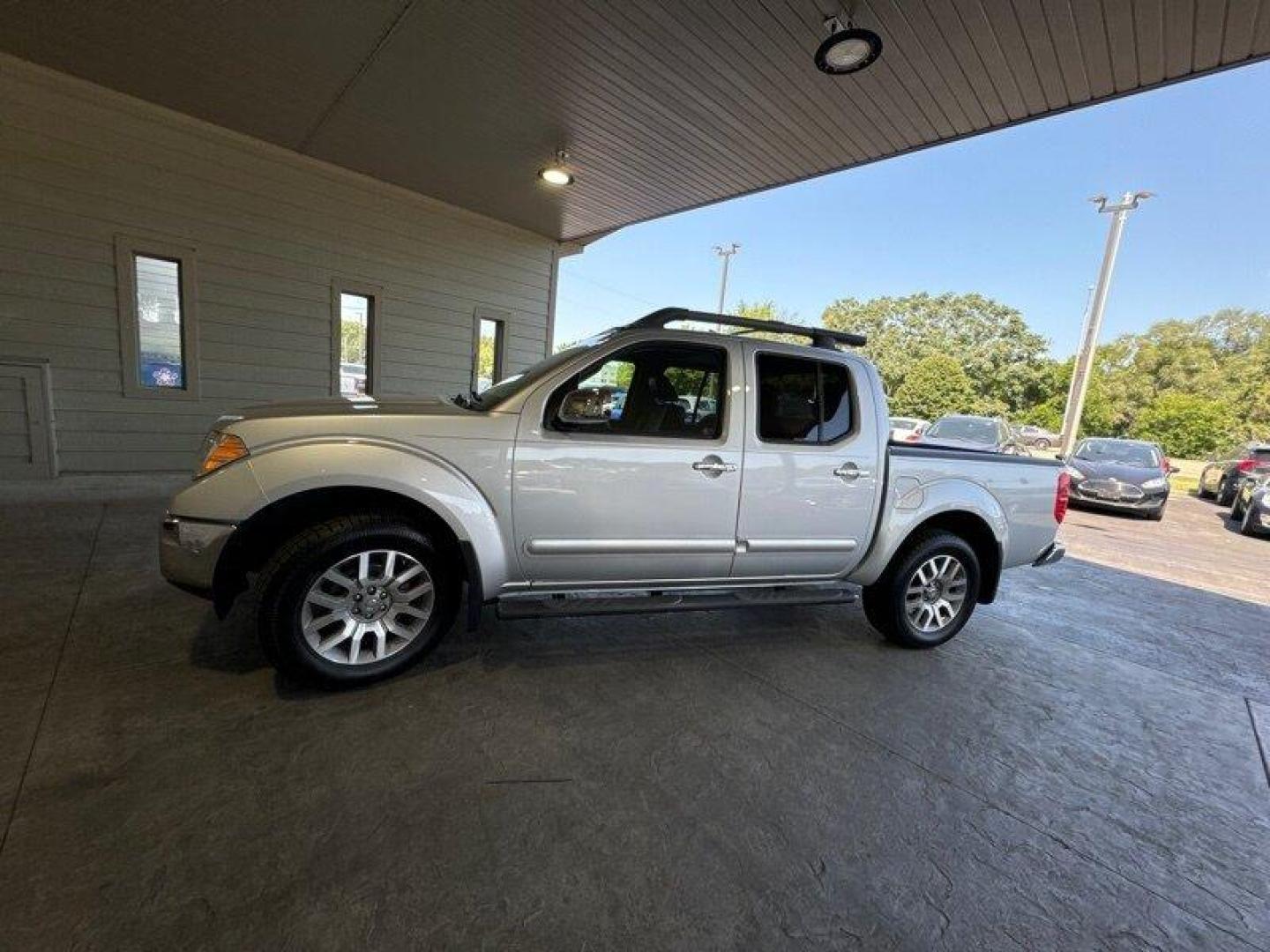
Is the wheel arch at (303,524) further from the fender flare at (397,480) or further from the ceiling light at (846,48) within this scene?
the ceiling light at (846,48)

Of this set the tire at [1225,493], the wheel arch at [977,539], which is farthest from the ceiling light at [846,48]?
the tire at [1225,493]

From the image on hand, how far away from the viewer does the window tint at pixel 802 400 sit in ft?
10.8

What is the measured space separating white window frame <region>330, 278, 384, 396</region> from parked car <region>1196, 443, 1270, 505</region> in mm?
17355

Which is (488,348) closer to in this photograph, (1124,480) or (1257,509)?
(1124,480)

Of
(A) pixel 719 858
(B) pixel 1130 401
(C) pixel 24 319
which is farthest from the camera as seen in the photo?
(B) pixel 1130 401

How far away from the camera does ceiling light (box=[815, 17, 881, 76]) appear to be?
138 inches

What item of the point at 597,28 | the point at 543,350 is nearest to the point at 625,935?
the point at 597,28

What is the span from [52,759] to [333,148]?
641 cm

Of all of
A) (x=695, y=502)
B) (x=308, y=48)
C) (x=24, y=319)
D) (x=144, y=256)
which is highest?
(x=308, y=48)

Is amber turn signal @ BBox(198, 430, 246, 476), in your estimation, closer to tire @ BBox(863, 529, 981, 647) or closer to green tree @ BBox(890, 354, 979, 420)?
tire @ BBox(863, 529, 981, 647)

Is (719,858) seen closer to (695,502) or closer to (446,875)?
(446,875)

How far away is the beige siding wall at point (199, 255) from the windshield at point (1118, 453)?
12.1 metres

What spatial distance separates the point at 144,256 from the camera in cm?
596

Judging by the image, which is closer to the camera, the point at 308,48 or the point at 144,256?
the point at 308,48
